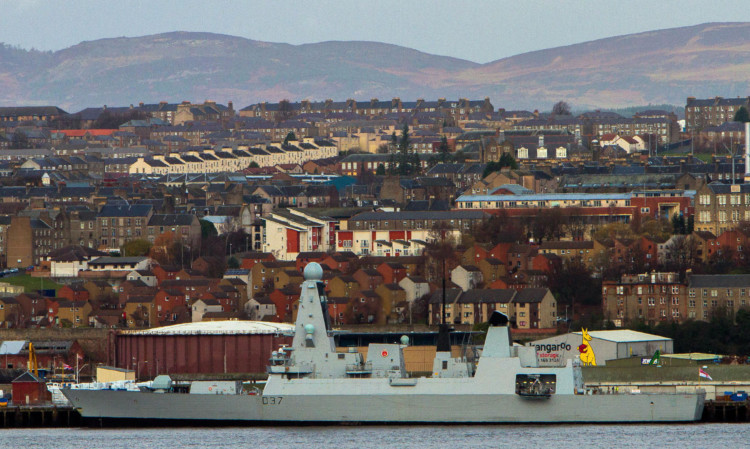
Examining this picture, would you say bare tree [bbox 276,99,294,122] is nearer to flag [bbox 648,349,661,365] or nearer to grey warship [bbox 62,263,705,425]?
flag [bbox 648,349,661,365]

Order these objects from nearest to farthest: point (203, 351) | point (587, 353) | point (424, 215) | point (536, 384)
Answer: point (536, 384) → point (587, 353) → point (203, 351) → point (424, 215)

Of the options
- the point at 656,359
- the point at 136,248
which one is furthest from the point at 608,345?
the point at 136,248

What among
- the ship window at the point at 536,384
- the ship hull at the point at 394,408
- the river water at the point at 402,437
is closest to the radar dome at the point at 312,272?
the ship hull at the point at 394,408

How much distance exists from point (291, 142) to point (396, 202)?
49.5 metres

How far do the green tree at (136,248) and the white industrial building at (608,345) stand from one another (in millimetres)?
34010

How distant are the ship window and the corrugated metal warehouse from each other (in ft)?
55.3

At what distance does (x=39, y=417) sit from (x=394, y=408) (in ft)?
33.0

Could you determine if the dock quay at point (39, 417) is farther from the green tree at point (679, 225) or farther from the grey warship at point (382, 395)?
the green tree at point (679, 225)

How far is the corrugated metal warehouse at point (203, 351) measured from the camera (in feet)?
209

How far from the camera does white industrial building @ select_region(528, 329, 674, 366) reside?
5875 centimetres

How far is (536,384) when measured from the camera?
1863 inches

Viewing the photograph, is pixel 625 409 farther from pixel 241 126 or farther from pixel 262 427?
pixel 241 126

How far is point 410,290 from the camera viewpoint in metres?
74.7

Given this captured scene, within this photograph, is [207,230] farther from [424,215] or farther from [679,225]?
[679,225]
